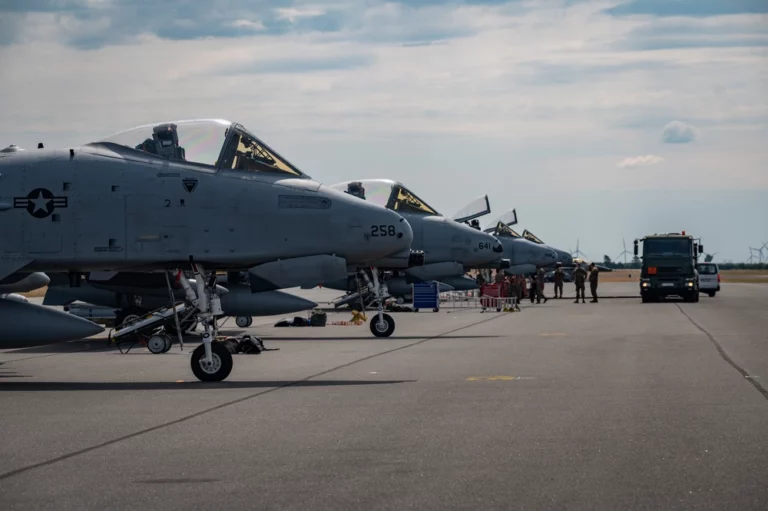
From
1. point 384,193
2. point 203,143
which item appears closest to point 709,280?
point 384,193

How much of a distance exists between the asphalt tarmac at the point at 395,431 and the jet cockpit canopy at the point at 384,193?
35.1 ft

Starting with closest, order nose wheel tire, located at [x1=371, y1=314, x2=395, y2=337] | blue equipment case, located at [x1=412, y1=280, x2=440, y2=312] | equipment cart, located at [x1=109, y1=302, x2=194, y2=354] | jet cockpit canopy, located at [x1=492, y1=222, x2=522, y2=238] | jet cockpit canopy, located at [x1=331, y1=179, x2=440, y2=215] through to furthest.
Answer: equipment cart, located at [x1=109, y1=302, x2=194, y2=354] → nose wheel tire, located at [x1=371, y1=314, x2=395, y2=337] → jet cockpit canopy, located at [x1=331, y1=179, x2=440, y2=215] → blue equipment case, located at [x1=412, y1=280, x2=440, y2=312] → jet cockpit canopy, located at [x1=492, y1=222, x2=522, y2=238]

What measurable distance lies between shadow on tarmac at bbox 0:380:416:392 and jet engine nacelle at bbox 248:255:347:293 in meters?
1.38

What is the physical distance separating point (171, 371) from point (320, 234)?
10.7 ft

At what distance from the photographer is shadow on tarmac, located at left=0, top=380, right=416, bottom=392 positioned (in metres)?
14.3

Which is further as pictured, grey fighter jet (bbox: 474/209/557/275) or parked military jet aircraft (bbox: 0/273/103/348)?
grey fighter jet (bbox: 474/209/557/275)

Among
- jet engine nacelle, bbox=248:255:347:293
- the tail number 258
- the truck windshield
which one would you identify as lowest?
jet engine nacelle, bbox=248:255:347:293

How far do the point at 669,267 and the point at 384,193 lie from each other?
2382 centimetres

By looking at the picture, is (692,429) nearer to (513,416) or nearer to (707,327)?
(513,416)

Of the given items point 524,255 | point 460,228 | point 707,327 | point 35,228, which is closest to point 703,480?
point 35,228

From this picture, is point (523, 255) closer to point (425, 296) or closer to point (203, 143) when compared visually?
point (425, 296)

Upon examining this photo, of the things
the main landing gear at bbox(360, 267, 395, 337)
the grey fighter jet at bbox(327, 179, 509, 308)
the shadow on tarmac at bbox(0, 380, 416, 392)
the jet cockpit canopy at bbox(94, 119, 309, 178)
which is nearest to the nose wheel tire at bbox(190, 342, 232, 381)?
the shadow on tarmac at bbox(0, 380, 416, 392)

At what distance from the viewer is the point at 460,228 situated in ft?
105

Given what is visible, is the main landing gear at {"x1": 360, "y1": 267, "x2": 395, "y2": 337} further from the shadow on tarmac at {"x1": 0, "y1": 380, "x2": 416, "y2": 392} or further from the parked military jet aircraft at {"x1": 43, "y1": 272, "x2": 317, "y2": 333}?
the shadow on tarmac at {"x1": 0, "y1": 380, "x2": 416, "y2": 392}
